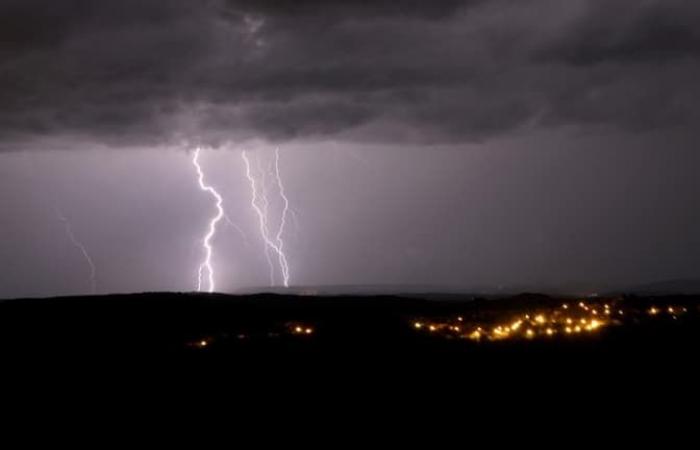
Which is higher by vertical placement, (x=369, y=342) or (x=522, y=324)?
(x=522, y=324)

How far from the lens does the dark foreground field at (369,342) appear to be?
1299 cm

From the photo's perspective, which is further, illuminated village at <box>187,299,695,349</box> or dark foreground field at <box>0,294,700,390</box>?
illuminated village at <box>187,299,695,349</box>

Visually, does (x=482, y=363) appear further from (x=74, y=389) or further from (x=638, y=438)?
(x=74, y=389)

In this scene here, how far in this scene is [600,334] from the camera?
16.9 m

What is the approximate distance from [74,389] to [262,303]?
787 inches

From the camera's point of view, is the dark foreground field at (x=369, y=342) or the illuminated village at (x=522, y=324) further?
the illuminated village at (x=522, y=324)

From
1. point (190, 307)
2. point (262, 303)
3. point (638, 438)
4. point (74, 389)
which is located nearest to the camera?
point (638, 438)

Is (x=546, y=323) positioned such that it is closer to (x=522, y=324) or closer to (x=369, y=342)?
(x=522, y=324)

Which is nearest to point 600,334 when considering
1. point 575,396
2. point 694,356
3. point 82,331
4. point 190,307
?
point 694,356

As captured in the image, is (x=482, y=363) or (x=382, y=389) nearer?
(x=382, y=389)

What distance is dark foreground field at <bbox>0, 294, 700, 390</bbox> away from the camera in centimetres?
1299

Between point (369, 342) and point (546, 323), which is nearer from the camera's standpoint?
point (369, 342)

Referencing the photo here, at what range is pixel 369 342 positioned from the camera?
1662 centimetres

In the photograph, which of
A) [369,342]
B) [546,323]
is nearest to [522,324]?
[546,323]
